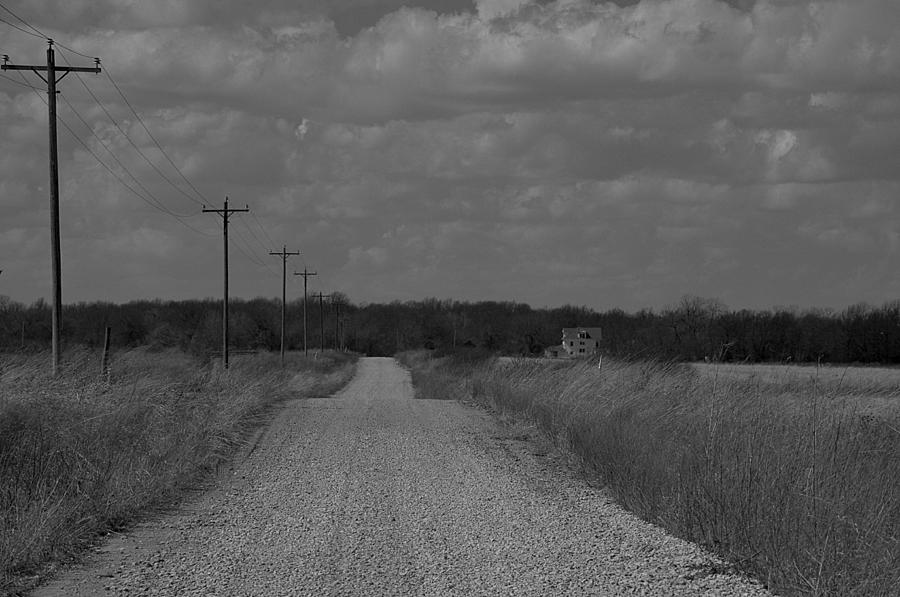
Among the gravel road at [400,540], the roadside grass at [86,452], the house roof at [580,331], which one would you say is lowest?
the gravel road at [400,540]

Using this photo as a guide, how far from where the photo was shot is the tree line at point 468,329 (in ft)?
111

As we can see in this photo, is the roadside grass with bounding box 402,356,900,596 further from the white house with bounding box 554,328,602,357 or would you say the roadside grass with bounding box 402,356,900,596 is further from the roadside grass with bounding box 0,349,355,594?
the white house with bounding box 554,328,602,357

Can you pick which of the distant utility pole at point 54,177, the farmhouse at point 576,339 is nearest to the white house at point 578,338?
the farmhouse at point 576,339

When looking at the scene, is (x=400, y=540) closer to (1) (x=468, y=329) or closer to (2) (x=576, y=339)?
(2) (x=576, y=339)

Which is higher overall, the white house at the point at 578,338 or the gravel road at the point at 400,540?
the white house at the point at 578,338

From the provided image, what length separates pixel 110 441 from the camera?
12703 millimetres

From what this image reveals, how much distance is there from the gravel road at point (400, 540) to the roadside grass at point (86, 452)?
1.35ft

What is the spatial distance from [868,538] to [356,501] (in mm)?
5936

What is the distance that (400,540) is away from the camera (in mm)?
9305

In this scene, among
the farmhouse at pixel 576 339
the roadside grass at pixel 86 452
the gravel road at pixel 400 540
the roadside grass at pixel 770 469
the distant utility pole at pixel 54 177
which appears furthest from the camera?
the farmhouse at pixel 576 339

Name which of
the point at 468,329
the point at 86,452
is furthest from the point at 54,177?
the point at 468,329

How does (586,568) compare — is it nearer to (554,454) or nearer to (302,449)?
(554,454)

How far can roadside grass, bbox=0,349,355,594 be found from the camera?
8.88 meters

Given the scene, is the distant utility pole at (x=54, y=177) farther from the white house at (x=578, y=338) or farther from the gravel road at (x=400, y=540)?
the white house at (x=578, y=338)
